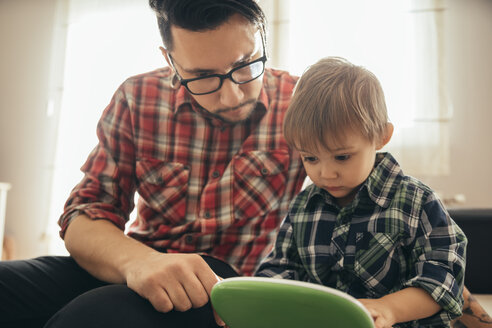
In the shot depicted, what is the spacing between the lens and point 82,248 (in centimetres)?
96

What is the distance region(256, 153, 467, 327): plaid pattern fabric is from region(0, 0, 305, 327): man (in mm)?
177

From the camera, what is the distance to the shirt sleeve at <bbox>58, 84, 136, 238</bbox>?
3.47ft

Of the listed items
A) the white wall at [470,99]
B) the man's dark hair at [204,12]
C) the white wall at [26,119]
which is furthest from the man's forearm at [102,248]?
the white wall at [26,119]

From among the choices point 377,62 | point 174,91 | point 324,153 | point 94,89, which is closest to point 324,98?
point 324,153

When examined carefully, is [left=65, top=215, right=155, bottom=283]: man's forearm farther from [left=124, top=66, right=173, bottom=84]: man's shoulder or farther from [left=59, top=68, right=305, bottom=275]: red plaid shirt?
[left=124, top=66, right=173, bottom=84]: man's shoulder

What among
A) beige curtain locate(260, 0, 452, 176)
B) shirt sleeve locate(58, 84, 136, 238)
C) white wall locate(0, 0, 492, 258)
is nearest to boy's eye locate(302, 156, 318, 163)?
shirt sleeve locate(58, 84, 136, 238)

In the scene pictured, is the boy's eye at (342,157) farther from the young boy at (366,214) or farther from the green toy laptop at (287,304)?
Result: the green toy laptop at (287,304)

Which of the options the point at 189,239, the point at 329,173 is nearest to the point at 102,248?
the point at 189,239

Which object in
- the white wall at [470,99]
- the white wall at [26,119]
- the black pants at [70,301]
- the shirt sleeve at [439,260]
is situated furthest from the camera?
the white wall at [26,119]

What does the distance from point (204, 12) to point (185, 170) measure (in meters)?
0.41

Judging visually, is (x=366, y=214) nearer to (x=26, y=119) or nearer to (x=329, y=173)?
(x=329, y=173)

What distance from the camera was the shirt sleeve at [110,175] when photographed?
3.47ft

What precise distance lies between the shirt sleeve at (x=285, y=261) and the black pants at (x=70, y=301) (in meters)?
0.08

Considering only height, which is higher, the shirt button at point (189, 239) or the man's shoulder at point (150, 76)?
the man's shoulder at point (150, 76)
